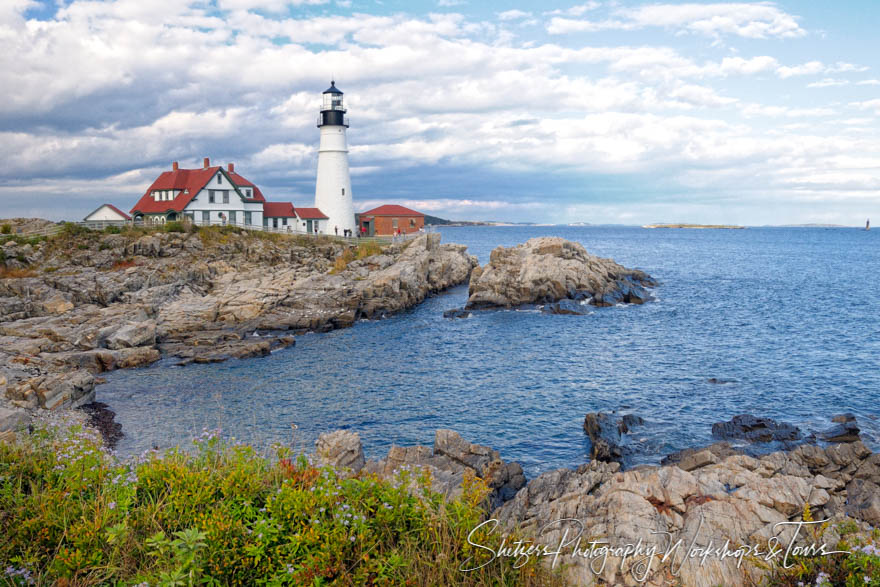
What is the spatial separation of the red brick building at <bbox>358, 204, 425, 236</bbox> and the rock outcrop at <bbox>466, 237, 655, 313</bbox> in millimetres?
24490

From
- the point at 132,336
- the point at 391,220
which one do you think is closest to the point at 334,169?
the point at 391,220

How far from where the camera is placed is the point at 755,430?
19.8m

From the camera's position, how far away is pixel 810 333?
122 ft

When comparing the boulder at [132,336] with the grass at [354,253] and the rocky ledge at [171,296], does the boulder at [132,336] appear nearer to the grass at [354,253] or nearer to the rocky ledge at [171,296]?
the rocky ledge at [171,296]

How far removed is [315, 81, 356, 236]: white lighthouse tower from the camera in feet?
212

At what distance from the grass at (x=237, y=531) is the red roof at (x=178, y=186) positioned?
55.5m

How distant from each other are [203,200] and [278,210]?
990cm

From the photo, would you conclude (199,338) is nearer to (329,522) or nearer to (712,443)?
(712,443)

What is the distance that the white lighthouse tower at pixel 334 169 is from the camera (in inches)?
2549

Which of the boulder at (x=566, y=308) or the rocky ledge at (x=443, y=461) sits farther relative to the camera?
the boulder at (x=566, y=308)

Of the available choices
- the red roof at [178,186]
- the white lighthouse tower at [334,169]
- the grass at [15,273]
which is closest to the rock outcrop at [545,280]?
the white lighthouse tower at [334,169]

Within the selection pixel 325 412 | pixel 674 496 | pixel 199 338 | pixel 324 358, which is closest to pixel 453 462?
pixel 674 496

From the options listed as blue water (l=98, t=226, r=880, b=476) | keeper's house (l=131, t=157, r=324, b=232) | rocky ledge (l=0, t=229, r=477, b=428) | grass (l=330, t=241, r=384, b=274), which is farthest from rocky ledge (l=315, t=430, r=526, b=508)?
keeper's house (l=131, t=157, r=324, b=232)

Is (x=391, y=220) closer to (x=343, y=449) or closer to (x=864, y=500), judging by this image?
(x=343, y=449)
